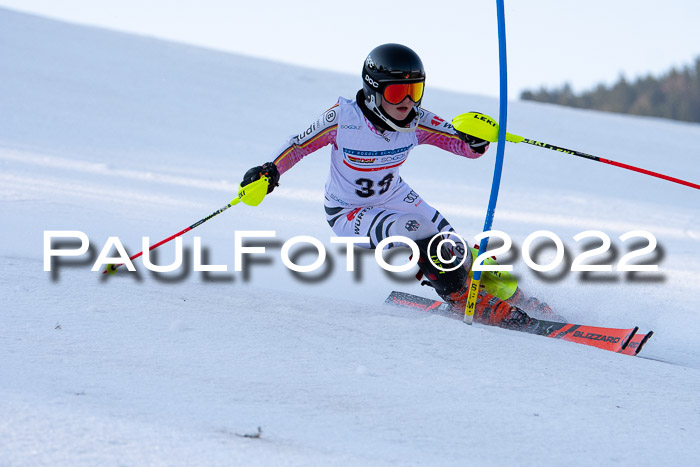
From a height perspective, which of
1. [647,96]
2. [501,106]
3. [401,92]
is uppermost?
[647,96]

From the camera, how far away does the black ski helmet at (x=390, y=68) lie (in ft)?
11.6

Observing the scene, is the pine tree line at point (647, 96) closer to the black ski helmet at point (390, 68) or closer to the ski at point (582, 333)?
the ski at point (582, 333)

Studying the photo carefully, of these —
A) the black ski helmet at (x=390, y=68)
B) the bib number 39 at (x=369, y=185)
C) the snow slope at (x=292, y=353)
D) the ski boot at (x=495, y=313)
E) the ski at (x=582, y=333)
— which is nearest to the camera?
the snow slope at (x=292, y=353)

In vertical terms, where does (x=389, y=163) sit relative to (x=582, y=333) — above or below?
above

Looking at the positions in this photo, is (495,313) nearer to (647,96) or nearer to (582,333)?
(582,333)

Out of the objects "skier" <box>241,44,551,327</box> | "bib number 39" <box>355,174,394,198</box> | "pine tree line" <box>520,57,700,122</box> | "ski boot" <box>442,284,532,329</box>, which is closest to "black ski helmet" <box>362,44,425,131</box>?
"skier" <box>241,44,551,327</box>

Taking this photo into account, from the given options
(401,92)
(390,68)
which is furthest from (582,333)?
(390,68)

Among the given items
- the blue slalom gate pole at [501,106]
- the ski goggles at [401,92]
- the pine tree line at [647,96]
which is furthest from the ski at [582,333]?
the pine tree line at [647,96]

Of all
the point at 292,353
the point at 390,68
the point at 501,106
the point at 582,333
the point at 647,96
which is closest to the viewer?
the point at 292,353

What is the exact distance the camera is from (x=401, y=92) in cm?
359

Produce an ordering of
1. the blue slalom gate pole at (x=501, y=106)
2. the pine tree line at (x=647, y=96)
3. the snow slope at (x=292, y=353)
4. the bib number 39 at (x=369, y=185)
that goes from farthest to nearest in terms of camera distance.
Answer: the pine tree line at (x=647, y=96) → the bib number 39 at (x=369, y=185) → the blue slalom gate pole at (x=501, y=106) → the snow slope at (x=292, y=353)

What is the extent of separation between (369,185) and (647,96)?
2077 inches

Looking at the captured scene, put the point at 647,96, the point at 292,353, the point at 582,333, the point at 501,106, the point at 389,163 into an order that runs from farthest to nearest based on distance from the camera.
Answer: the point at 647,96 → the point at 389,163 → the point at 582,333 → the point at 501,106 → the point at 292,353

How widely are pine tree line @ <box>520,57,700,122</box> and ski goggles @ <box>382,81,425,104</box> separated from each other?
41823mm
